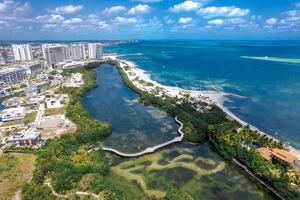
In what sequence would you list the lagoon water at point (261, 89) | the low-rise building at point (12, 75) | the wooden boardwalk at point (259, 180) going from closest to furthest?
the wooden boardwalk at point (259, 180) < the lagoon water at point (261, 89) < the low-rise building at point (12, 75)

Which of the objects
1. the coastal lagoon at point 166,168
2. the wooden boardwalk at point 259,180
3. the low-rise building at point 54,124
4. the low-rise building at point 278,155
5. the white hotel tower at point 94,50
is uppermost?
the white hotel tower at point 94,50

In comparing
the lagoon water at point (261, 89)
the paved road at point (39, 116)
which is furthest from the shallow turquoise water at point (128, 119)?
the lagoon water at point (261, 89)

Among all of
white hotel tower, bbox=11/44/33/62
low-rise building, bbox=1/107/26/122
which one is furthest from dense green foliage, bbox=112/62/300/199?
white hotel tower, bbox=11/44/33/62

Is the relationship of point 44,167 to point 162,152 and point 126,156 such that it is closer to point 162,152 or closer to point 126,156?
point 126,156

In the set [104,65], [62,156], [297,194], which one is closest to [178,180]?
[297,194]

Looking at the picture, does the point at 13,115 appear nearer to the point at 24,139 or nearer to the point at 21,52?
the point at 24,139

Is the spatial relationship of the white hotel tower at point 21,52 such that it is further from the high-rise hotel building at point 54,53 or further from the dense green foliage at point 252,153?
the dense green foliage at point 252,153
